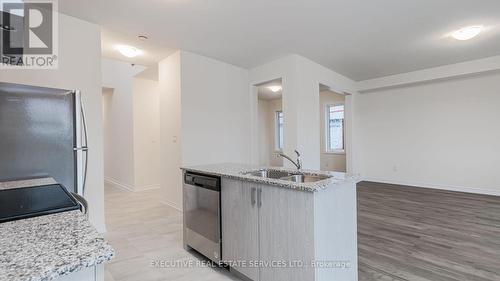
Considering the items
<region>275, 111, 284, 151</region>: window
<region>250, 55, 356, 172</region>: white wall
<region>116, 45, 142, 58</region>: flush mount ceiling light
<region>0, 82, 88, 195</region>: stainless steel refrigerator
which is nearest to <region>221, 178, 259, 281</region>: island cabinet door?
<region>0, 82, 88, 195</region>: stainless steel refrigerator

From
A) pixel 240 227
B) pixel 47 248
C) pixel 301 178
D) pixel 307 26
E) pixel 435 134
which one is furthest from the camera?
pixel 435 134

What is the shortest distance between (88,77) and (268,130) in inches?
273

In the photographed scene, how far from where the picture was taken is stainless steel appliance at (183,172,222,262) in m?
2.22

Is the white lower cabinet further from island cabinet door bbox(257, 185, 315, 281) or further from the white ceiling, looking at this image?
the white ceiling

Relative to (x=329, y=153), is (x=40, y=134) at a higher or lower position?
higher

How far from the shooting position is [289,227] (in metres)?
1.66

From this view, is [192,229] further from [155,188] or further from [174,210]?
[155,188]

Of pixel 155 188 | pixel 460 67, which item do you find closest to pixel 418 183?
pixel 460 67

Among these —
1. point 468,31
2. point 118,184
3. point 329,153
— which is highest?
point 468,31

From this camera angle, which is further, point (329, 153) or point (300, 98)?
point (329, 153)

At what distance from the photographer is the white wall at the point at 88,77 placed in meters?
3.00

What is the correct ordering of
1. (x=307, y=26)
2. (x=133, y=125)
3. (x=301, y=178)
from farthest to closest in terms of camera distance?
(x=133, y=125)
(x=307, y=26)
(x=301, y=178)

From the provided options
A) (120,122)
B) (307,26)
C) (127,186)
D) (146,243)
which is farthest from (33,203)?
(120,122)

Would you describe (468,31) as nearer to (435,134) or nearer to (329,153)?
(435,134)
